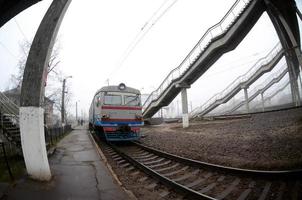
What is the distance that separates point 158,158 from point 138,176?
97.2 inches

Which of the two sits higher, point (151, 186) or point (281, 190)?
point (281, 190)

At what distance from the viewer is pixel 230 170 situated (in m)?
6.62

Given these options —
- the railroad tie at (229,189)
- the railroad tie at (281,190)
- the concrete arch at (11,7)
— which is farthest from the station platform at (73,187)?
the concrete arch at (11,7)

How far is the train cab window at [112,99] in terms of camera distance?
45.9 feet

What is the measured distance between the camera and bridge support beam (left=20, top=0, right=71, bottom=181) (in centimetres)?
627

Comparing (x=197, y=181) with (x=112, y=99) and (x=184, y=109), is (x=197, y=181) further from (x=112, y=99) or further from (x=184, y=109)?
(x=184, y=109)

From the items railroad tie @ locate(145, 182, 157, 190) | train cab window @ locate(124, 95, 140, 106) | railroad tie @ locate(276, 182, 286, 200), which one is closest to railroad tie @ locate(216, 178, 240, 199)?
railroad tie @ locate(276, 182, 286, 200)

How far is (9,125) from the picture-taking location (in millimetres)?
10203

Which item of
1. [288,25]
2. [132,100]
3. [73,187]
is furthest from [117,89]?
[288,25]

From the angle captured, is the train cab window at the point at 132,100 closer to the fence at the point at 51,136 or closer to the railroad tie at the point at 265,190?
the fence at the point at 51,136

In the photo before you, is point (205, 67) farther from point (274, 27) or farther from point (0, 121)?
point (0, 121)

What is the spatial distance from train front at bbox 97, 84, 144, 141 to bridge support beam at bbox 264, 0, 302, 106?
10144 mm

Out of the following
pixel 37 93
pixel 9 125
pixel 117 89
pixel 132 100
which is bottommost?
pixel 9 125

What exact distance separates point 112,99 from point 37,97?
25.6ft
